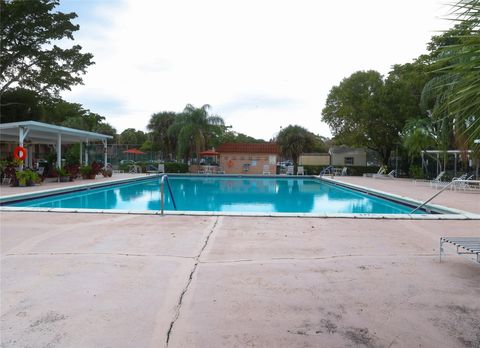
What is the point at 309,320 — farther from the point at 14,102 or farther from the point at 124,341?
the point at 14,102

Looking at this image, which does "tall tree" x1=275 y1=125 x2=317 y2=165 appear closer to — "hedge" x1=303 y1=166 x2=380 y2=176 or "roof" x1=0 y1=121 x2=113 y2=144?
"hedge" x1=303 y1=166 x2=380 y2=176

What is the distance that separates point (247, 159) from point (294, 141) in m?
5.01

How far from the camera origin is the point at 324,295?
3.04m

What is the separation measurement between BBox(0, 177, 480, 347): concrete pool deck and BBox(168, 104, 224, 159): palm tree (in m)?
19.8

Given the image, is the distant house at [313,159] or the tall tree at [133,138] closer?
the distant house at [313,159]

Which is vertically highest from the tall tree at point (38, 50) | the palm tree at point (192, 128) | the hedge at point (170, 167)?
the tall tree at point (38, 50)

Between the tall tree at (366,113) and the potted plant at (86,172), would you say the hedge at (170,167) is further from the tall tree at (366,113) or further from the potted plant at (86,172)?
the tall tree at (366,113)

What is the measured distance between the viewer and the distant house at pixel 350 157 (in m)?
29.8

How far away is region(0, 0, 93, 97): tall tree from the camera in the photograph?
66.4ft

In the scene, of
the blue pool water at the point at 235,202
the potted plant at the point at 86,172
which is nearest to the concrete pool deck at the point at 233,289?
the blue pool water at the point at 235,202

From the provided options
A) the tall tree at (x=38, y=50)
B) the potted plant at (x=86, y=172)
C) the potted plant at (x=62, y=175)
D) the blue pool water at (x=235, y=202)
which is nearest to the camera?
the blue pool water at (x=235, y=202)

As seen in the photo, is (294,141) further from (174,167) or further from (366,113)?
(174,167)

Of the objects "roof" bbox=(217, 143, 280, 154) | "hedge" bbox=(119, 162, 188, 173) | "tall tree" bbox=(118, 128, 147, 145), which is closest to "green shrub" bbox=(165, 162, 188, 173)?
"hedge" bbox=(119, 162, 188, 173)

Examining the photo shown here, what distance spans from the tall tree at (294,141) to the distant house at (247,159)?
10.9 ft
